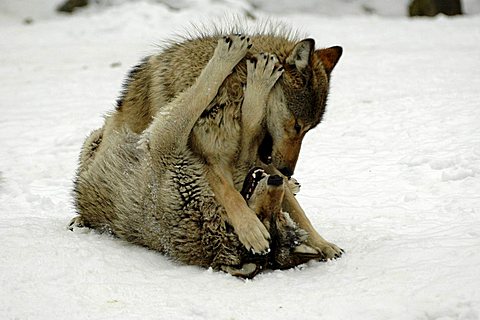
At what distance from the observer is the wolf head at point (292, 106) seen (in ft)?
16.8

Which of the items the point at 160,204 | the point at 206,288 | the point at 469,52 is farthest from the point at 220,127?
the point at 469,52

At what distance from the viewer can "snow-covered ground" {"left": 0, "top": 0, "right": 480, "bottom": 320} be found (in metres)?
4.01

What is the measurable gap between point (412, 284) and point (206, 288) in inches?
48.4

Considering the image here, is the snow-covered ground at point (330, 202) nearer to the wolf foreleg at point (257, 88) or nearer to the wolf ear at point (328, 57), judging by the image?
the wolf foreleg at point (257, 88)

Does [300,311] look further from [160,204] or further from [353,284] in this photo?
[160,204]

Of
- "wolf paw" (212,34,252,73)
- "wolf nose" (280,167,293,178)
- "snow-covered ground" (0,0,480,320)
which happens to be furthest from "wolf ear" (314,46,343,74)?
"snow-covered ground" (0,0,480,320)

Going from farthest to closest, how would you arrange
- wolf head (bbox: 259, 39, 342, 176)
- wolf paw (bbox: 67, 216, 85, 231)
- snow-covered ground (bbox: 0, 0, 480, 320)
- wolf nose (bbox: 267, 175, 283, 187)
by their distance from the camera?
wolf paw (bbox: 67, 216, 85, 231)
wolf head (bbox: 259, 39, 342, 176)
wolf nose (bbox: 267, 175, 283, 187)
snow-covered ground (bbox: 0, 0, 480, 320)

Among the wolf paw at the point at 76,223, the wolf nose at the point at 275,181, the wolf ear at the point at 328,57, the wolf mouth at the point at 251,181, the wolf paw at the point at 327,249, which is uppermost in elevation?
the wolf ear at the point at 328,57

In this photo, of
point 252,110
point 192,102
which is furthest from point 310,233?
point 192,102

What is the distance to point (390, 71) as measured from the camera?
1230cm

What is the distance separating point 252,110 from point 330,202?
1.73 meters

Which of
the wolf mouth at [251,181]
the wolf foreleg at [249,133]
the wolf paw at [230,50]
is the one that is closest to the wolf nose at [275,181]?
the wolf foreleg at [249,133]

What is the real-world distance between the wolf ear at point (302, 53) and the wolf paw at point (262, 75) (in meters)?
0.15

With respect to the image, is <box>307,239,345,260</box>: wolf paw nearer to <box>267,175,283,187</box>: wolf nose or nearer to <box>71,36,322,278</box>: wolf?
<box>71,36,322,278</box>: wolf
